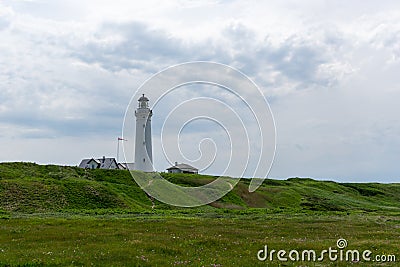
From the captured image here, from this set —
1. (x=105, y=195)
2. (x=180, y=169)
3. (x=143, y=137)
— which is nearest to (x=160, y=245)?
(x=105, y=195)

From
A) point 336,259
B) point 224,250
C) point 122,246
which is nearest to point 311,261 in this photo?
point 336,259

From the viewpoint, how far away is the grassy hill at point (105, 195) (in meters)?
59.7

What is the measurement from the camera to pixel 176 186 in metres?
81.4

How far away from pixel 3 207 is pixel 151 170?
127 feet

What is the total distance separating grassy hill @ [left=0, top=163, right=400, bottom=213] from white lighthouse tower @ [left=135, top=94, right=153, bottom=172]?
376cm

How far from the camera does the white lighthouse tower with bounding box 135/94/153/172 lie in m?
90.1

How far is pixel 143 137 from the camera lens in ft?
295

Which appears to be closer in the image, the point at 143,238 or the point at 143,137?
the point at 143,238

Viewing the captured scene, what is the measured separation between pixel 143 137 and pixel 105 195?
996 inches

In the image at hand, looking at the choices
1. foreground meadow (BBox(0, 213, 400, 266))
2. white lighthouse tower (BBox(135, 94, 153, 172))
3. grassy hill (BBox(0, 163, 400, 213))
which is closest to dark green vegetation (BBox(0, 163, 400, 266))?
foreground meadow (BBox(0, 213, 400, 266))

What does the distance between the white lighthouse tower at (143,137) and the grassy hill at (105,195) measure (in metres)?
3.76

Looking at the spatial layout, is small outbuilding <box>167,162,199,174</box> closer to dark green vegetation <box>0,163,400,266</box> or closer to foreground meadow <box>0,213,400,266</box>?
dark green vegetation <box>0,163,400,266</box>

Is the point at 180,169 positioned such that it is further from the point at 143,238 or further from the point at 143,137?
the point at 143,238

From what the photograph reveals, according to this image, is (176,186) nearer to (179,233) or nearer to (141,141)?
(141,141)
